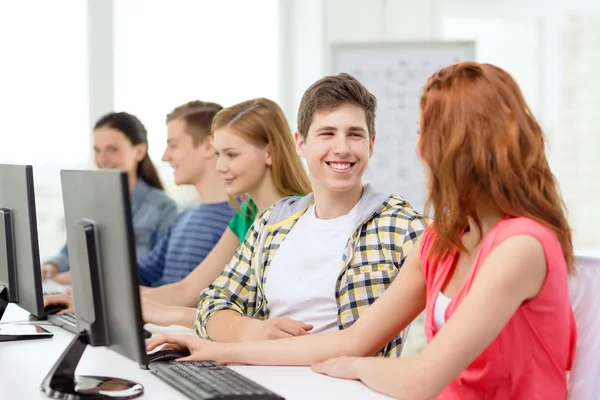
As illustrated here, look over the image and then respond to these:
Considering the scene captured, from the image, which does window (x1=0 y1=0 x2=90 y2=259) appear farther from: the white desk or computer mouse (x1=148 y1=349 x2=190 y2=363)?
computer mouse (x1=148 y1=349 x2=190 y2=363)

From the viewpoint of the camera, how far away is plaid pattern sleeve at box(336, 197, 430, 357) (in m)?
1.96

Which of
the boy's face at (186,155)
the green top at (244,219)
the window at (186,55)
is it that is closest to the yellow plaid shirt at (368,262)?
the green top at (244,219)

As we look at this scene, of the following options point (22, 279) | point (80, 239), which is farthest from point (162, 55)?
point (80, 239)

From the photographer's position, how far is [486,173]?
137 cm

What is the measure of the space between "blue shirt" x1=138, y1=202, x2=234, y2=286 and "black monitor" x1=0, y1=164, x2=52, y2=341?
0.93 meters

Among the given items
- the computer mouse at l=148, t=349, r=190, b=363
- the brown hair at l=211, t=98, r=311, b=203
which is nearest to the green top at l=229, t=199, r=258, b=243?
the brown hair at l=211, t=98, r=311, b=203

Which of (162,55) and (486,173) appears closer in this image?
(486,173)

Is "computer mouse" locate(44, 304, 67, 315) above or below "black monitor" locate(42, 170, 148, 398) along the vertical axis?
below

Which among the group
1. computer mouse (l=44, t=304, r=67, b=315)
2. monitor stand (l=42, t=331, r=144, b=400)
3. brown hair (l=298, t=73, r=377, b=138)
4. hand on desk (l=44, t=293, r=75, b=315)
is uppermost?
brown hair (l=298, t=73, r=377, b=138)

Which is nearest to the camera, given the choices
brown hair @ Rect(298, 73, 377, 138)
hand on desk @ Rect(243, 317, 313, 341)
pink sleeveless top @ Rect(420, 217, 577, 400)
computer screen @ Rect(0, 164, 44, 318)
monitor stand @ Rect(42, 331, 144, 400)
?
pink sleeveless top @ Rect(420, 217, 577, 400)

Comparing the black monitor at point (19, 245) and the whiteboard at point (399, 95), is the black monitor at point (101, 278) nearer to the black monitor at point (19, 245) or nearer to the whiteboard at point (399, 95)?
the black monitor at point (19, 245)

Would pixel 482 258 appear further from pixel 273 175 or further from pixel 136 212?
pixel 136 212

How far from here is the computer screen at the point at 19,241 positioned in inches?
77.7

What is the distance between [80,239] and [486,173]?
74 centimetres
